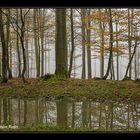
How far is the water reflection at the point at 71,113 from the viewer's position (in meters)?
9.26

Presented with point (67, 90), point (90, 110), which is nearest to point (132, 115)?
point (90, 110)

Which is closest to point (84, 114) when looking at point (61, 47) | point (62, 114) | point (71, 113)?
point (71, 113)

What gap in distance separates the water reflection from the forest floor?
1.51 feet

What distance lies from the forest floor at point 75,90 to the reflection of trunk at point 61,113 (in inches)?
34.7

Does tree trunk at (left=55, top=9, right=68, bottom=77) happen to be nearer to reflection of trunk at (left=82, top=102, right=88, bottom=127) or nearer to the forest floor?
the forest floor

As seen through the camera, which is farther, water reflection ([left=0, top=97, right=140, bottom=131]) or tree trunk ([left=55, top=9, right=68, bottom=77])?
tree trunk ([left=55, top=9, right=68, bottom=77])

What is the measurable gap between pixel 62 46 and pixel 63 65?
39.9 inches

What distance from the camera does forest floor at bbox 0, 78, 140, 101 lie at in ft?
41.5

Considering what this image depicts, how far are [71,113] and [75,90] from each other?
2659 millimetres

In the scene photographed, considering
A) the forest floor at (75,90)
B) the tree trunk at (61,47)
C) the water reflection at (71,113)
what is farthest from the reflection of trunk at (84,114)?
the tree trunk at (61,47)

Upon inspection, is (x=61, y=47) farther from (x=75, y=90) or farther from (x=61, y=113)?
(x=61, y=113)

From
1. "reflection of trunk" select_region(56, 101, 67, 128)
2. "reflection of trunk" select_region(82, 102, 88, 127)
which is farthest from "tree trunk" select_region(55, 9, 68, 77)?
"reflection of trunk" select_region(82, 102, 88, 127)

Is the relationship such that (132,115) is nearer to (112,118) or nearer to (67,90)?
(112,118)

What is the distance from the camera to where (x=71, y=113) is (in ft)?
35.3
